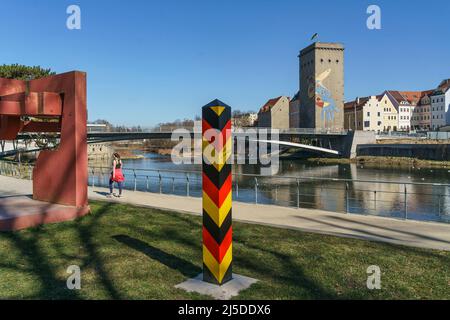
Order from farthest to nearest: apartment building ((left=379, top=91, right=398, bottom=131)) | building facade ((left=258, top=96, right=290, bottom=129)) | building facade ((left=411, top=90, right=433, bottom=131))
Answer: building facade ((left=258, top=96, right=290, bottom=129)), building facade ((left=411, top=90, right=433, bottom=131)), apartment building ((left=379, top=91, right=398, bottom=131))

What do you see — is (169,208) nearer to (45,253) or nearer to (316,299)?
A: (45,253)

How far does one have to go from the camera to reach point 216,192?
4555 mm

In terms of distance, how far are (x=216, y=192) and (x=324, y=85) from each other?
278 feet

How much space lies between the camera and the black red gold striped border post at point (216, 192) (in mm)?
4539

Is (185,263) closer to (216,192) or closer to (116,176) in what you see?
(216,192)

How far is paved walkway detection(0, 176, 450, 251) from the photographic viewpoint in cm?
704

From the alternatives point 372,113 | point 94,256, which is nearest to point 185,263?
point 94,256

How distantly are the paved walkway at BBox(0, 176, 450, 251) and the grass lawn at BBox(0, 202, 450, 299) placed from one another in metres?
0.63

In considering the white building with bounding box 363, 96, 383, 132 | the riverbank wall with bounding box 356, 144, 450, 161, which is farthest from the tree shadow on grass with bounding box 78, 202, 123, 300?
the white building with bounding box 363, 96, 383, 132

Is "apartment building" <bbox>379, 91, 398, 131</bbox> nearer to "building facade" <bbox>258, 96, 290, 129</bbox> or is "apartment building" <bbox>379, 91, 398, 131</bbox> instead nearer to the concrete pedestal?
"building facade" <bbox>258, 96, 290, 129</bbox>

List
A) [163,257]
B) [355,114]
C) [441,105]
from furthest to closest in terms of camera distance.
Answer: [441,105] → [355,114] → [163,257]

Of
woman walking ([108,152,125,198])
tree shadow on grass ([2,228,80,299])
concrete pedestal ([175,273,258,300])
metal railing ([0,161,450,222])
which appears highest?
woman walking ([108,152,125,198])

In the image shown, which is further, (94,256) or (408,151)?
(408,151)
